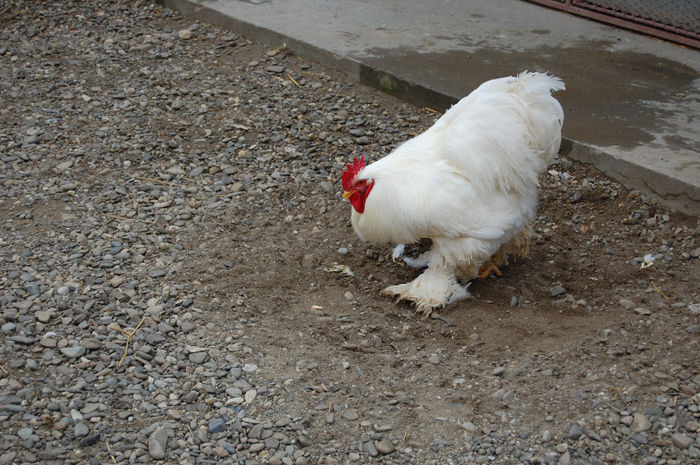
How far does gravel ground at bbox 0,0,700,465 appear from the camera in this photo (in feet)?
11.2

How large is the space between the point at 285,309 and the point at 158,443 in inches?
50.7

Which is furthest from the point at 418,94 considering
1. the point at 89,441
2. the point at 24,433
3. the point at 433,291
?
the point at 24,433

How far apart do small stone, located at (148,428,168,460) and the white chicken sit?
171 centimetres

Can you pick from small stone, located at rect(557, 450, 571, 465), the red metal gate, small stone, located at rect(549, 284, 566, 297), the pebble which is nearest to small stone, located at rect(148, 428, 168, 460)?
the pebble

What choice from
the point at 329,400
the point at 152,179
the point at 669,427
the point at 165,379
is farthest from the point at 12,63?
the point at 669,427

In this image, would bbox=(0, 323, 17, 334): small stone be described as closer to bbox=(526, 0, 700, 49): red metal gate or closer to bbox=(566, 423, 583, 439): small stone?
bbox=(566, 423, 583, 439): small stone

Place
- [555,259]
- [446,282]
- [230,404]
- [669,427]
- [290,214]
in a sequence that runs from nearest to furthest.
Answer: [669,427] < [230,404] < [446,282] < [555,259] < [290,214]

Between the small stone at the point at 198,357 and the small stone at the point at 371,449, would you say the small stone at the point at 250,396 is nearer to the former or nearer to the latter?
the small stone at the point at 198,357

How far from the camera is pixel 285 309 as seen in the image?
14.5 ft

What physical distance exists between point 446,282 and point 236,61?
164 inches

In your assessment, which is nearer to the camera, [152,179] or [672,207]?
[672,207]

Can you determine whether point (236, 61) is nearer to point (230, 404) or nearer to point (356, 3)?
point (356, 3)

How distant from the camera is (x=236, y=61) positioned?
298 inches

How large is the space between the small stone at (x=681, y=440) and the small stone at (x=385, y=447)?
1285mm
